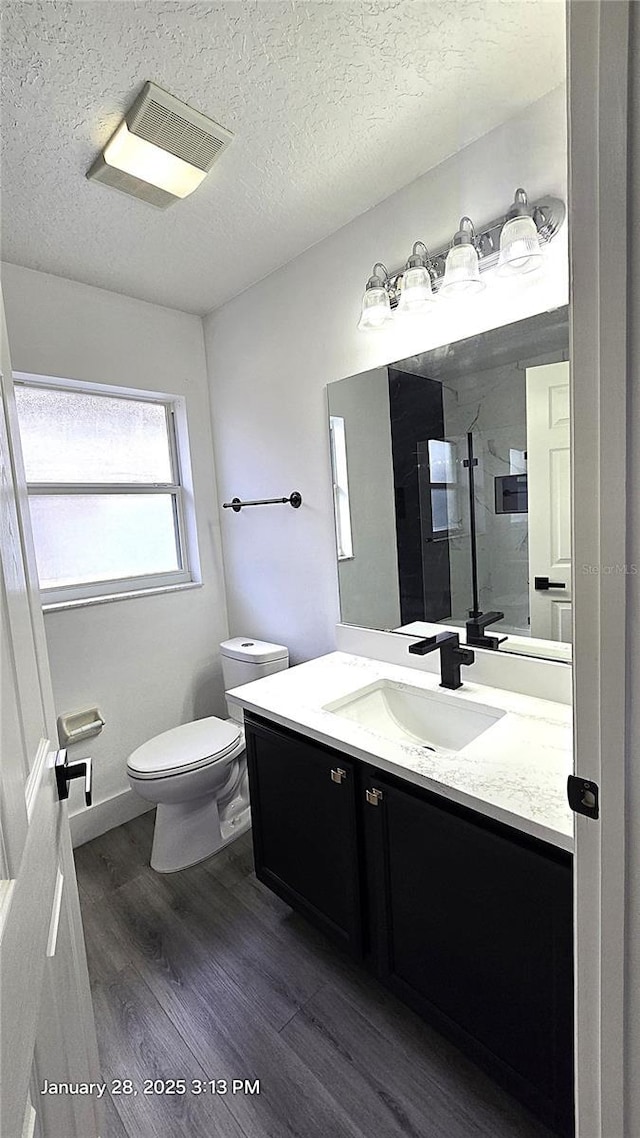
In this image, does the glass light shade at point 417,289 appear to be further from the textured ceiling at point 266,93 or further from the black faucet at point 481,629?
the black faucet at point 481,629

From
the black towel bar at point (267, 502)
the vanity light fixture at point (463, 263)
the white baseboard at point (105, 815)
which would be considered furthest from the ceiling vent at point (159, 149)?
the white baseboard at point (105, 815)

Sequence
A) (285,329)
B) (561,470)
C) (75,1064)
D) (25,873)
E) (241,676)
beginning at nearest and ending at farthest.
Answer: (25,873), (75,1064), (561,470), (285,329), (241,676)

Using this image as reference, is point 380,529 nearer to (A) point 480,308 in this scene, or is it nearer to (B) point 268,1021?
(A) point 480,308

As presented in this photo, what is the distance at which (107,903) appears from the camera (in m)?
1.79

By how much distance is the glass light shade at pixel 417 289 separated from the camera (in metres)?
1.43

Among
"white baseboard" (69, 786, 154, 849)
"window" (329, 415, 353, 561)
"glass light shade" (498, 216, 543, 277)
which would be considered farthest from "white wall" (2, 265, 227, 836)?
"glass light shade" (498, 216, 543, 277)

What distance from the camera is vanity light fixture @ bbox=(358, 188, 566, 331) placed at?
1.23 metres

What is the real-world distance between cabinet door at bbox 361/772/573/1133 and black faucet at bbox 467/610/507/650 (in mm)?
573

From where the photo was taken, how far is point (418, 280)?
56.5 inches

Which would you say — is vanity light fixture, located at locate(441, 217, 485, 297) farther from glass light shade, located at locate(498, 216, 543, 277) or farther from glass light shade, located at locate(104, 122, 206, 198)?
glass light shade, located at locate(104, 122, 206, 198)

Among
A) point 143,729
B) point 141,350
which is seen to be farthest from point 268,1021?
point 141,350

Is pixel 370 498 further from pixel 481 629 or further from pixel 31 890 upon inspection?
pixel 31 890

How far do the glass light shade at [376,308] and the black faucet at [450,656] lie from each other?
1040mm

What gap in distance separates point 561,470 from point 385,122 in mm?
1056
